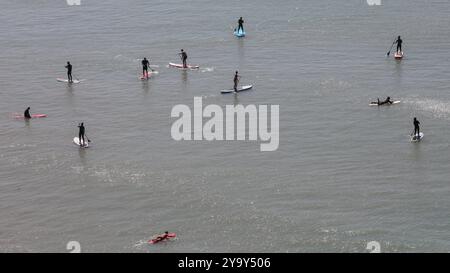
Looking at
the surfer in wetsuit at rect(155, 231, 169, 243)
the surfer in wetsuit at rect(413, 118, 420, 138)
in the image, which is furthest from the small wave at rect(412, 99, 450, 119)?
the surfer in wetsuit at rect(155, 231, 169, 243)

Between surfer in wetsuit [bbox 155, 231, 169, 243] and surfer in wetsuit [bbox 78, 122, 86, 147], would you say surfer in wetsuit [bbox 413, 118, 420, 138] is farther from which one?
surfer in wetsuit [bbox 78, 122, 86, 147]

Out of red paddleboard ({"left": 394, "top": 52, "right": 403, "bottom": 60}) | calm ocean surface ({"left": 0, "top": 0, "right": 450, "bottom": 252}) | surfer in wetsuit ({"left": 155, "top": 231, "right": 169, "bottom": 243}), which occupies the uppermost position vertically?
red paddleboard ({"left": 394, "top": 52, "right": 403, "bottom": 60})

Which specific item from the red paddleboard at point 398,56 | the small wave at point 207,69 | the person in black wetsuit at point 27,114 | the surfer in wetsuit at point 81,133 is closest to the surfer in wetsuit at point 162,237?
the surfer in wetsuit at point 81,133

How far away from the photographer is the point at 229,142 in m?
45.3

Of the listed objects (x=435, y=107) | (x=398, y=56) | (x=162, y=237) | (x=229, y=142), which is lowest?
(x=162, y=237)

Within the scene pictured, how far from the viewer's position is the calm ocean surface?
35.2 meters

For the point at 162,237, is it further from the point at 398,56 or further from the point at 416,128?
the point at 398,56

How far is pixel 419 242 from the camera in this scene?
33125 millimetres

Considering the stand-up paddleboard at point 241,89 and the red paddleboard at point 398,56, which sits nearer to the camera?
the stand-up paddleboard at point 241,89

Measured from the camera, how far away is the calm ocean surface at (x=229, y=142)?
35.2 m

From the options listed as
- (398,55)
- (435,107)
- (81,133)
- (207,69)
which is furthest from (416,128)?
(207,69)

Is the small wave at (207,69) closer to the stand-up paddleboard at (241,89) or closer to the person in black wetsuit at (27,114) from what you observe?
the stand-up paddleboard at (241,89)

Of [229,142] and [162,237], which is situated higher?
[229,142]

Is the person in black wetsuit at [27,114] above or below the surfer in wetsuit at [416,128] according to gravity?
above
